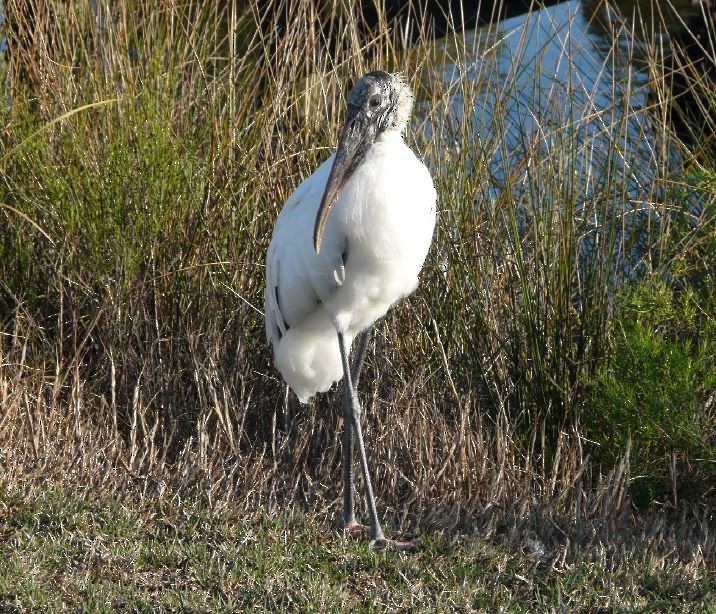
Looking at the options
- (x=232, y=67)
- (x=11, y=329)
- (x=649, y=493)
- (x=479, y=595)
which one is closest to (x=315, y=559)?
(x=479, y=595)

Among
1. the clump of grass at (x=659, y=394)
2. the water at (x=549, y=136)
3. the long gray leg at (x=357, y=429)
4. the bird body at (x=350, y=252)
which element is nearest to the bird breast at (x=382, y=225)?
the bird body at (x=350, y=252)

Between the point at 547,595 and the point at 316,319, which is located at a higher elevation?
the point at 316,319

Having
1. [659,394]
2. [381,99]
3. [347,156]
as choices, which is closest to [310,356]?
[347,156]

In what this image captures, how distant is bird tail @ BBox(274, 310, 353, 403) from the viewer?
3.77 meters

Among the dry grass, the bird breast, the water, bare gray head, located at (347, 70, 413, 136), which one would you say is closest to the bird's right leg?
the dry grass

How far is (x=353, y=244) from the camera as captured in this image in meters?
3.42

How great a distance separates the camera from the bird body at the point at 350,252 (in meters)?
3.38

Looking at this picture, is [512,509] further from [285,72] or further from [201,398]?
[285,72]

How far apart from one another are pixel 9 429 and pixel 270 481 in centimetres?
89

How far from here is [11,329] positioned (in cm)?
425

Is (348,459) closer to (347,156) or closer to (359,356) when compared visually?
(359,356)

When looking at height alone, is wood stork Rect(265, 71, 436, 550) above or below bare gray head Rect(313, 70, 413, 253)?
below

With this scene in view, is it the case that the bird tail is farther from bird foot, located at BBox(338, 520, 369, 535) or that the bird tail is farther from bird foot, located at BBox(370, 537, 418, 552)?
bird foot, located at BBox(370, 537, 418, 552)

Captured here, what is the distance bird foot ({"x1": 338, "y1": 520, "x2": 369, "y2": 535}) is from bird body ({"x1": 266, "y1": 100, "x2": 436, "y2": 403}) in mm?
494
